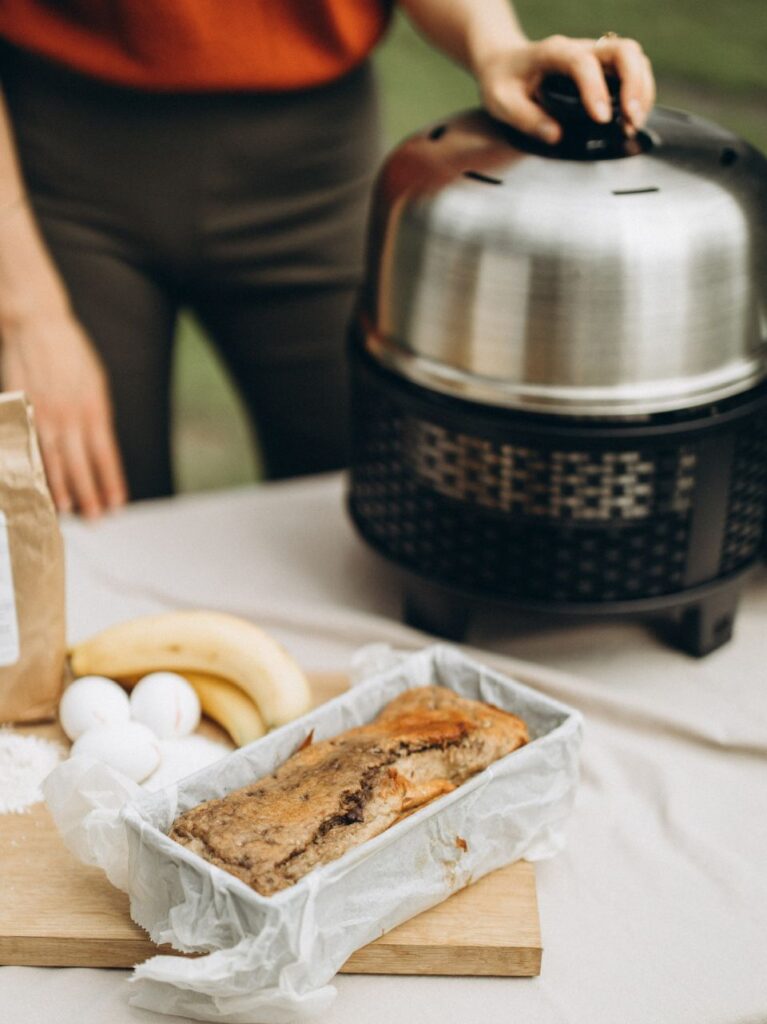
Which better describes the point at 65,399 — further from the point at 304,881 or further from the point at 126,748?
the point at 304,881

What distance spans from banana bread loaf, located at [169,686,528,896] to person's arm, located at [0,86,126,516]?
51 cm

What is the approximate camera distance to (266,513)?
48.9 inches

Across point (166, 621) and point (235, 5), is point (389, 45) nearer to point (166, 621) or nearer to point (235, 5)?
point (235, 5)

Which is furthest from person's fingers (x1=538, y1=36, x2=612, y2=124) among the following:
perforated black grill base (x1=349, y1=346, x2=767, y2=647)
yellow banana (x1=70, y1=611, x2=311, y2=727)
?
yellow banana (x1=70, y1=611, x2=311, y2=727)

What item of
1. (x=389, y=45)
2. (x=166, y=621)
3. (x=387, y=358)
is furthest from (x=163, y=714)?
(x=389, y=45)

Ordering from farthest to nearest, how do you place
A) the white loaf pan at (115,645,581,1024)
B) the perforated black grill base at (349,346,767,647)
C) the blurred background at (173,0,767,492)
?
the blurred background at (173,0,767,492) < the perforated black grill base at (349,346,767,647) < the white loaf pan at (115,645,581,1024)

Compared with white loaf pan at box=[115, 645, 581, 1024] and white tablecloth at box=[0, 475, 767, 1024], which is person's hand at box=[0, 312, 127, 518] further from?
white loaf pan at box=[115, 645, 581, 1024]

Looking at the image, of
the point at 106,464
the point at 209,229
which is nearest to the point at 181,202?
the point at 209,229

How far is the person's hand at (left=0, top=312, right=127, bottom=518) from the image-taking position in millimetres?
1140

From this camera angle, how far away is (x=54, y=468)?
45.7 inches

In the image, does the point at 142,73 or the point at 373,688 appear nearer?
the point at 373,688

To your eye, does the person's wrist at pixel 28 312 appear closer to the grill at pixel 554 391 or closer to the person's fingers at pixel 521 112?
the grill at pixel 554 391

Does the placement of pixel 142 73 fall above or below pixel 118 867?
above

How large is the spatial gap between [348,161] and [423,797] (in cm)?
83
